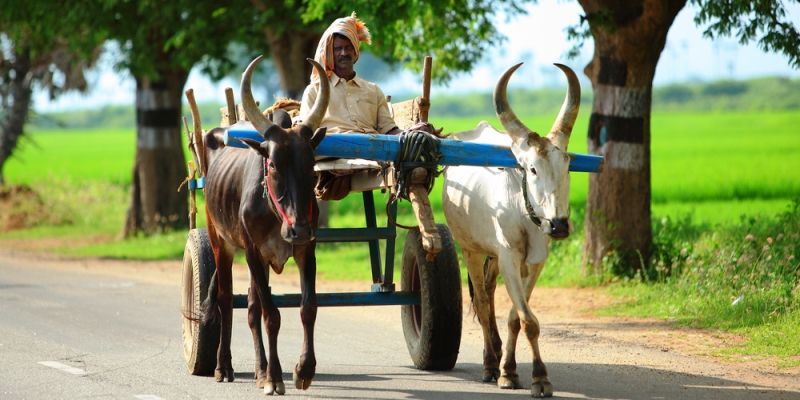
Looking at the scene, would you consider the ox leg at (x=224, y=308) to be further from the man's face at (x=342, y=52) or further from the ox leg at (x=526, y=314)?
the ox leg at (x=526, y=314)

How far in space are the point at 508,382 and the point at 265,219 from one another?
1.86 m

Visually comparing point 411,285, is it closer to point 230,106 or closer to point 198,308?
point 198,308

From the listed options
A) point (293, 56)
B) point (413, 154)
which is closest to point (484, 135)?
point (413, 154)

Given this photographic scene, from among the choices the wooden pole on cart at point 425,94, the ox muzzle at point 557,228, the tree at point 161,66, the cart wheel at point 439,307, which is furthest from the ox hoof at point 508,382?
the tree at point 161,66

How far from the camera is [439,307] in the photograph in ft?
27.2

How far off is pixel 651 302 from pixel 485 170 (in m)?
3.99

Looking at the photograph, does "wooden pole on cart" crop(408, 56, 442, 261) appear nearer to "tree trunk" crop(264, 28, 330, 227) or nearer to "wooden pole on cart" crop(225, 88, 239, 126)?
"wooden pole on cart" crop(225, 88, 239, 126)

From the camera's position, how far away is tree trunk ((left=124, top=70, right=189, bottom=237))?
66.1ft

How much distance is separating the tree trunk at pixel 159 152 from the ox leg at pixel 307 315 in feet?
42.5

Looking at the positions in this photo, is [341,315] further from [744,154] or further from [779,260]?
[744,154]

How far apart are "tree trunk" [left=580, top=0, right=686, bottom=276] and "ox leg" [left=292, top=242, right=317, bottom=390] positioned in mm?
5662

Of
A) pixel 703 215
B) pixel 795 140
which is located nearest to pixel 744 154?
pixel 795 140

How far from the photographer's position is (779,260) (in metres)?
11.0

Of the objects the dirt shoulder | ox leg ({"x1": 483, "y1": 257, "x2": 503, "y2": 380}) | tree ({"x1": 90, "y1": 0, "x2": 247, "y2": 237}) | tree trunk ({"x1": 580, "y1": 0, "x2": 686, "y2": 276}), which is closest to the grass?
the dirt shoulder
